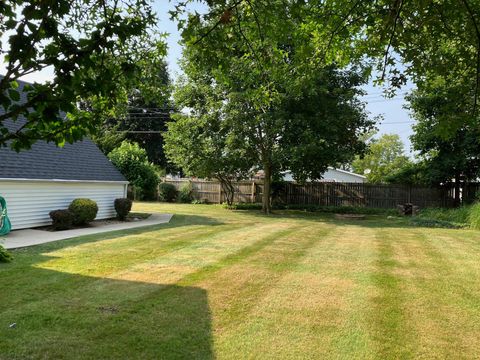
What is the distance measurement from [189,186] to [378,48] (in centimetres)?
2259

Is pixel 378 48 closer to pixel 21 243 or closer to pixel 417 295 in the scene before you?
pixel 417 295

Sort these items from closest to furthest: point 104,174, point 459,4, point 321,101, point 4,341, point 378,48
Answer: point 4,341, point 459,4, point 378,48, point 104,174, point 321,101

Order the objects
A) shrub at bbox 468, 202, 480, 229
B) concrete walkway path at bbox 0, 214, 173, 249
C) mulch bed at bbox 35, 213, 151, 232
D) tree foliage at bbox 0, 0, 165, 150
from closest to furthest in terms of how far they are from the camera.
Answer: tree foliage at bbox 0, 0, 165, 150, concrete walkway path at bbox 0, 214, 173, 249, mulch bed at bbox 35, 213, 151, 232, shrub at bbox 468, 202, 480, 229

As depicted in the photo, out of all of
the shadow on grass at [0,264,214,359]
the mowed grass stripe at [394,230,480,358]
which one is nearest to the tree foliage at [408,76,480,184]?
the mowed grass stripe at [394,230,480,358]

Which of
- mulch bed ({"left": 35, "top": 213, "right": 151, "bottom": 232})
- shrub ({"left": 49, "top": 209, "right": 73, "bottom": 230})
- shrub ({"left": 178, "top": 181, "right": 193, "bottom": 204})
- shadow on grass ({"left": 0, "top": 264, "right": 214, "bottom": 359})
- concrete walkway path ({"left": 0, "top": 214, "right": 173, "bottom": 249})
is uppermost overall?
shrub ({"left": 178, "top": 181, "right": 193, "bottom": 204})

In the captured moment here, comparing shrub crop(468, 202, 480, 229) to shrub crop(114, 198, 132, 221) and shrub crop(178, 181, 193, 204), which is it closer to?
shrub crop(114, 198, 132, 221)

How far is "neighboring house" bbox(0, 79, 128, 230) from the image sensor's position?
11281mm

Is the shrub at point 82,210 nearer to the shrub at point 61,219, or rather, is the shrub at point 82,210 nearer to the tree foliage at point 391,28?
the shrub at point 61,219

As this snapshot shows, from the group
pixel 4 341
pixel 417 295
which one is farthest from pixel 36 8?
pixel 417 295

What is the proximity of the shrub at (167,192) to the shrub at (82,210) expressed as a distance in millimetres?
14089

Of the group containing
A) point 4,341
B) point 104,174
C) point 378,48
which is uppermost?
point 378,48

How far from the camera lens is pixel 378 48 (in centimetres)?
520

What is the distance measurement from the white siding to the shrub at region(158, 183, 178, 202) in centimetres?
1240

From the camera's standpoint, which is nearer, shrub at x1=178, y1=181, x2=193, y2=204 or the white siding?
the white siding
